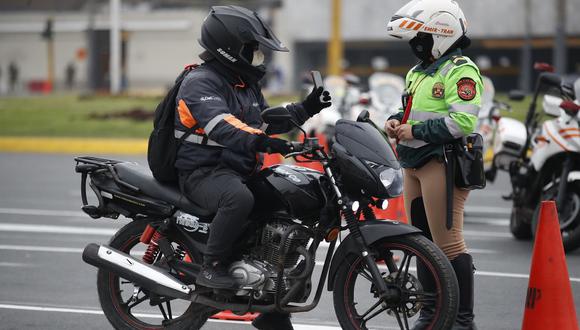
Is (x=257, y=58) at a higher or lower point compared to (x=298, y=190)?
higher

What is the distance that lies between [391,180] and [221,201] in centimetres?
90

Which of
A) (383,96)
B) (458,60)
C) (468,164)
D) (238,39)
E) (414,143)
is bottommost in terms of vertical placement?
(383,96)

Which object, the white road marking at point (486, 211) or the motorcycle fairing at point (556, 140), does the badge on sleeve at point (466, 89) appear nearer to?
the motorcycle fairing at point (556, 140)

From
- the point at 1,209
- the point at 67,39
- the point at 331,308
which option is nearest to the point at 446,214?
the point at 331,308

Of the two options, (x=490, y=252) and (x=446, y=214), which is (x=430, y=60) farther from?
(x=490, y=252)

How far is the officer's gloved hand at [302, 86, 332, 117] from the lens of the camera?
569cm

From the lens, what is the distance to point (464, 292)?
5930mm

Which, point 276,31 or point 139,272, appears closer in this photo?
point 139,272

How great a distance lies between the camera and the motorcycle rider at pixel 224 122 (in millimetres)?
5523

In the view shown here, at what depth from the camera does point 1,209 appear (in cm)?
1241

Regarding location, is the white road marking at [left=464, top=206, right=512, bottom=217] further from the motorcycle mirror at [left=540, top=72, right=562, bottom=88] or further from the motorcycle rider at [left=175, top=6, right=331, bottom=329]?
the motorcycle rider at [left=175, top=6, right=331, bottom=329]

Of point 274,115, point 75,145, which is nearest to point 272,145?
point 274,115

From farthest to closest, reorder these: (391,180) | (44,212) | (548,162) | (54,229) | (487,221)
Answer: (44,212) < (487,221) < (54,229) < (548,162) < (391,180)

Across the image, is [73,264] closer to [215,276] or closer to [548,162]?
[215,276]
